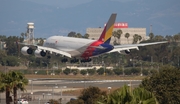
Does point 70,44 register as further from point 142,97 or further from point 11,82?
point 142,97

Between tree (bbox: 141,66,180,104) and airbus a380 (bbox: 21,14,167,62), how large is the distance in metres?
42.8

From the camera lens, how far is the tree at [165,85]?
5538cm

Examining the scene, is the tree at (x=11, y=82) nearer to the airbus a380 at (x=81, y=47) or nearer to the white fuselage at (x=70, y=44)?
the airbus a380 at (x=81, y=47)

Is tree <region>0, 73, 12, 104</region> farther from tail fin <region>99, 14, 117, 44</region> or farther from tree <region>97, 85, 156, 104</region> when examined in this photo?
tail fin <region>99, 14, 117, 44</region>

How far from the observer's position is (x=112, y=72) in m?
134

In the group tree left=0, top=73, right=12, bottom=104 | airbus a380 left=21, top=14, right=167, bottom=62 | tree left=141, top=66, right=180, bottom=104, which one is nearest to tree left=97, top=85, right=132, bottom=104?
tree left=0, top=73, right=12, bottom=104

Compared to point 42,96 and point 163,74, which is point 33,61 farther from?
point 163,74

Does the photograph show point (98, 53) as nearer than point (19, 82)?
No

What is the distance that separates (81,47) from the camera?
111688 millimetres

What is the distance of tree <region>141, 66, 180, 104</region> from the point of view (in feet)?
182

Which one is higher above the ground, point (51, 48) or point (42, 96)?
point (51, 48)

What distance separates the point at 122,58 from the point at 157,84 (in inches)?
4949

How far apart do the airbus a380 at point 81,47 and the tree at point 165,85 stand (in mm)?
42792

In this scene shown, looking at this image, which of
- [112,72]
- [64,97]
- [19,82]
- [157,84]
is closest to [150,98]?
[19,82]
